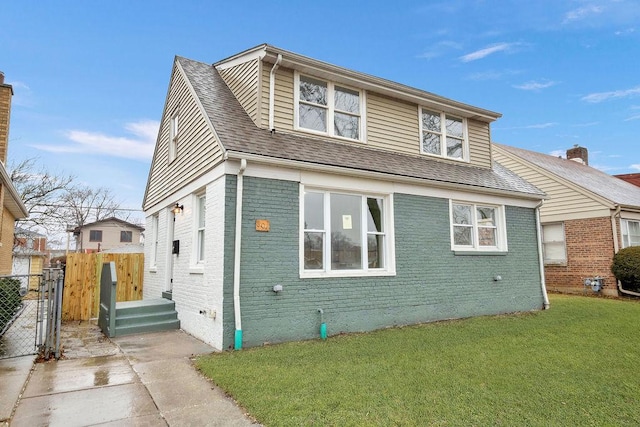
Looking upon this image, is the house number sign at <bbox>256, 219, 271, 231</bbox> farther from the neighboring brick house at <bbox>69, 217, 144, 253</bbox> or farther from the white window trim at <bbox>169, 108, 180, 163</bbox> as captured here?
the neighboring brick house at <bbox>69, 217, 144, 253</bbox>

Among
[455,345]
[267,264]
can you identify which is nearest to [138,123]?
[267,264]

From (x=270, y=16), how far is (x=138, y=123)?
62.0 feet

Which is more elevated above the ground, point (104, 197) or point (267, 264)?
point (104, 197)

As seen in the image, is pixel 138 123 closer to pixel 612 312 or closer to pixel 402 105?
pixel 402 105

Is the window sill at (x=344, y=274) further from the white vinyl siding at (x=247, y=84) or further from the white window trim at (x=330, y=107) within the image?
the white vinyl siding at (x=247, y=84)

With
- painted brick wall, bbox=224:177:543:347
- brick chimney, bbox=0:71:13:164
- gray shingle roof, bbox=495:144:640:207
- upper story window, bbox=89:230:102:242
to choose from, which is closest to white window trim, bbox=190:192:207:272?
painted brick wall, bbox=224:177:543:347

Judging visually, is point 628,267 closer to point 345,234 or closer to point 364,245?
point 364,245

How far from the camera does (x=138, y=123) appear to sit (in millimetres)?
28578

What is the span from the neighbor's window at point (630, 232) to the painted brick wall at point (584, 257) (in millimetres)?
951

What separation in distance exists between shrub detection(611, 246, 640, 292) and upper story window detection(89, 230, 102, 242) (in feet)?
141

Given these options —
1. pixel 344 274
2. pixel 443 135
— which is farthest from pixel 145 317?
pixel 443 135

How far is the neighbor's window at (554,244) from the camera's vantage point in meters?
15.3

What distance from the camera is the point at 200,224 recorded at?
7.88m

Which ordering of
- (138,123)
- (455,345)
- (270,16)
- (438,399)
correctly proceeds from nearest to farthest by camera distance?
(438,399)
(455,345)
(270,16)
(138,123)
